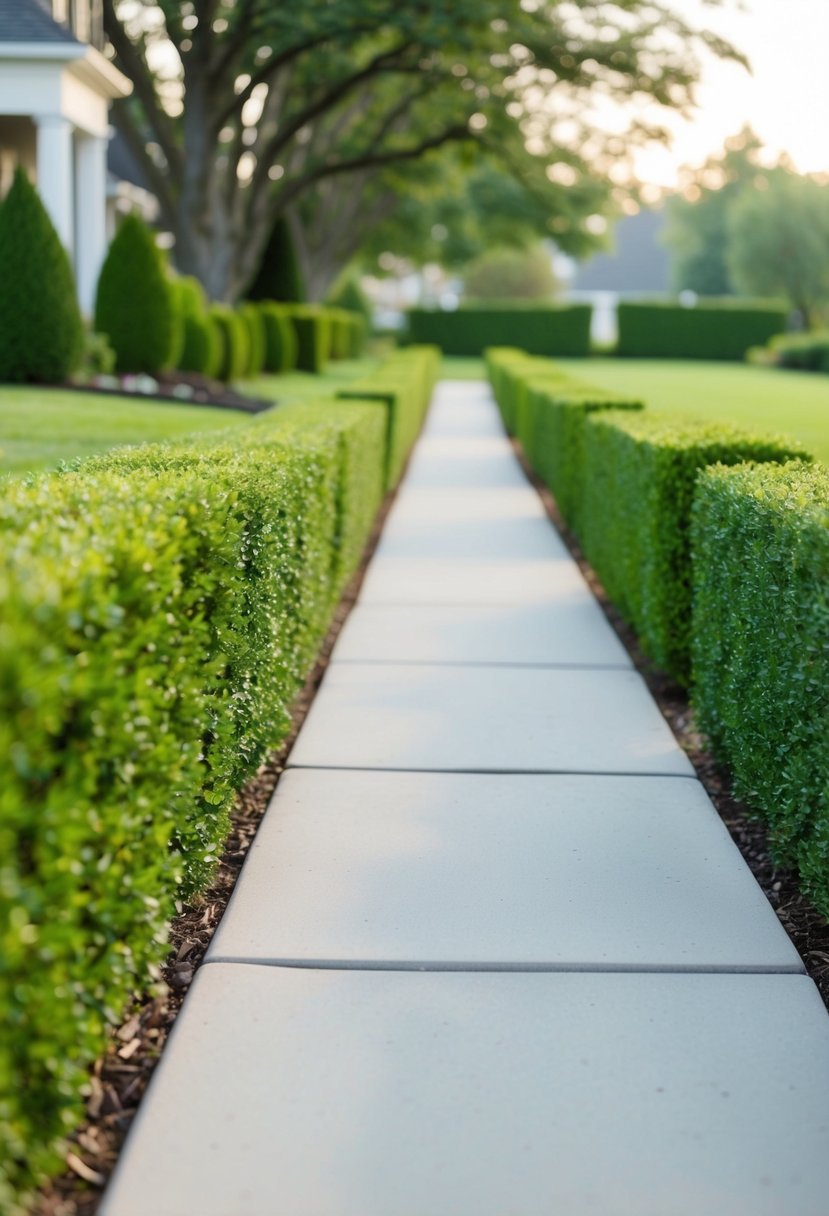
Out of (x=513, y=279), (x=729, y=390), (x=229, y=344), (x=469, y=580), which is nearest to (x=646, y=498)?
(x=469, y=580)

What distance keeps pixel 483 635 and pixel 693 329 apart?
45527 millimetres

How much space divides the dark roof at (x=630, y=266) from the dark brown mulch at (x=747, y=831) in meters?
100

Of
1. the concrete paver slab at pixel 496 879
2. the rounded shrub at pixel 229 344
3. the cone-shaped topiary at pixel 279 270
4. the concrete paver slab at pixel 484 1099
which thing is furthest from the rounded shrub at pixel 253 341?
the concrete paver slab at pixel 484 1099

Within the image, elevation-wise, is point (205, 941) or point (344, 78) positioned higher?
point (344, 78)

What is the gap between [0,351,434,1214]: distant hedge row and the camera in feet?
7.39

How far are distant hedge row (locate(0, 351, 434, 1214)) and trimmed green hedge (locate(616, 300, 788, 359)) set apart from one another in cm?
4714

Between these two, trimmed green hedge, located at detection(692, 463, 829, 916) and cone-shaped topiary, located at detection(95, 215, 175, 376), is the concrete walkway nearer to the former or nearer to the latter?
trimmed green hedge, located at detection(692, 463, 829, 916)

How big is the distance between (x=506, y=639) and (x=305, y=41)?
1775 centimetres

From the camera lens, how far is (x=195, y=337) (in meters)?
19.5

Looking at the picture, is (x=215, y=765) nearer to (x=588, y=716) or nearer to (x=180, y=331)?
(x=588, y=716)

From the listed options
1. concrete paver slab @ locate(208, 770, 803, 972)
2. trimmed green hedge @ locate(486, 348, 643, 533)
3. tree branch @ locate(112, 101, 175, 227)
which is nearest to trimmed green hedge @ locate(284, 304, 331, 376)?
tree branch @ locate(112, 101, 175, 227)

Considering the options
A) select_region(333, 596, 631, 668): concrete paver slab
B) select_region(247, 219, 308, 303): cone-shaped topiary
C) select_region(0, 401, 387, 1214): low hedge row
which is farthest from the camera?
select_region(247, 219, 308, 303): cone-shaped topiary

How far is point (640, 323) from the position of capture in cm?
4966

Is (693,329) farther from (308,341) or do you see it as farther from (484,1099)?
(484,1099)
